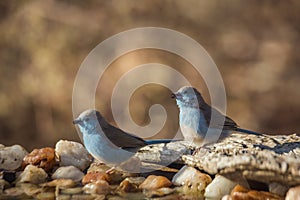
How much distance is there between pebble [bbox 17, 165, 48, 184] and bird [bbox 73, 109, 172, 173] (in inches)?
9.2

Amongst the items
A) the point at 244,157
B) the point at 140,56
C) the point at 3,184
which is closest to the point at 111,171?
the point at 3,184

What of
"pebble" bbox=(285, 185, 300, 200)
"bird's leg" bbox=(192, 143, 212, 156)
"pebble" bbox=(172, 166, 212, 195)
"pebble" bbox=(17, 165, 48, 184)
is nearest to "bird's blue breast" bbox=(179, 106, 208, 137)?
"bird's leg" bbox=(192, 143, 212, 156)

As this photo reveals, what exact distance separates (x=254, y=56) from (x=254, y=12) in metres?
0.47

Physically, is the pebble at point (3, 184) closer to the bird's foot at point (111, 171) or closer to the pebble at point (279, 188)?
the bird's foot at point (111, 171)

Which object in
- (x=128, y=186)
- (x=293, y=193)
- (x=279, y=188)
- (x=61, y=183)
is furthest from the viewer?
(x=61, y=183)

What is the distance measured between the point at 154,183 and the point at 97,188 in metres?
0.24

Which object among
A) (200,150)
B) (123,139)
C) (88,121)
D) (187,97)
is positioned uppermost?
(187,97)

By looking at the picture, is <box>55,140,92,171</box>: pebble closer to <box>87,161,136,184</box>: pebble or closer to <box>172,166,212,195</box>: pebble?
<box>87,161,136,184</box>: pebble

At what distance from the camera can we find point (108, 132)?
2.84 m

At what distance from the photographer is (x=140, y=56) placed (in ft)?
20.5

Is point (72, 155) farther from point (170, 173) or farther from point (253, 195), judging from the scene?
point (253, 195)

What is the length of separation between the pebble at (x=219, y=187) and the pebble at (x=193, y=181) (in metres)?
0.07

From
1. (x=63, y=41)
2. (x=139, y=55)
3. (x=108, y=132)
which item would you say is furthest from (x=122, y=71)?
(x=108, y=132)

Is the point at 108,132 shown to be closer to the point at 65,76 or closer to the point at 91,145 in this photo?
the point at 91,145
